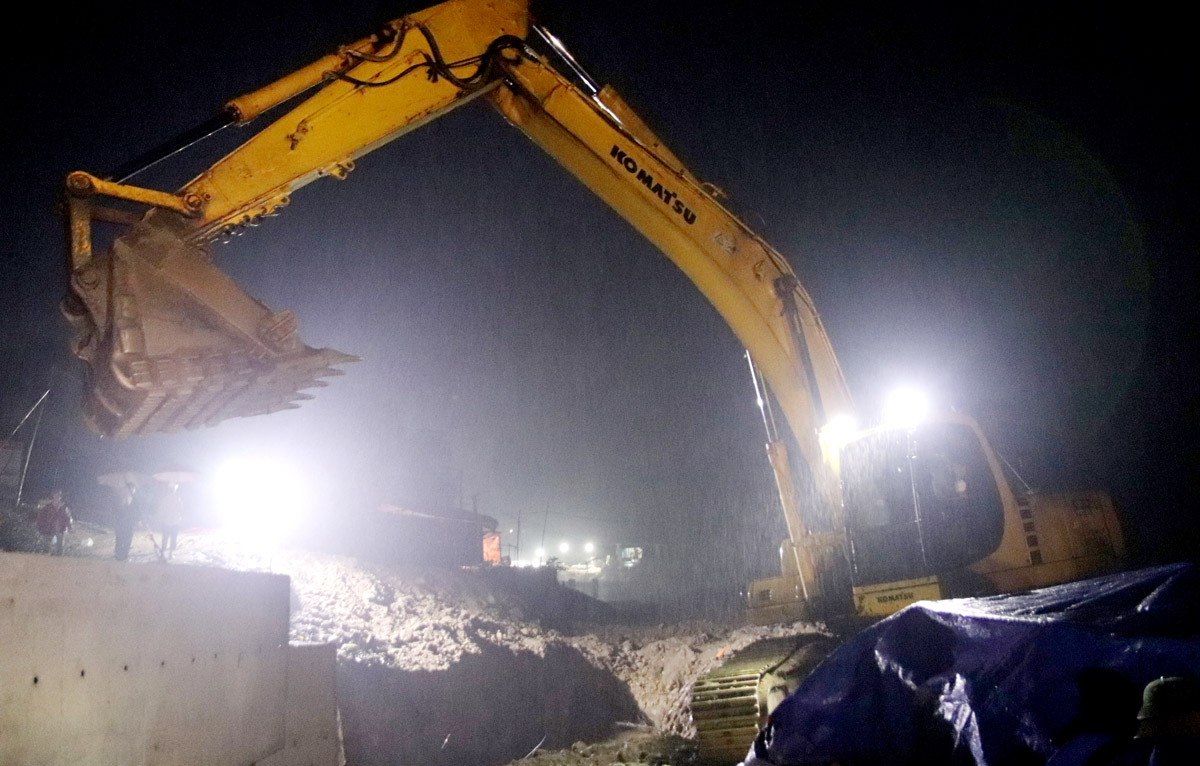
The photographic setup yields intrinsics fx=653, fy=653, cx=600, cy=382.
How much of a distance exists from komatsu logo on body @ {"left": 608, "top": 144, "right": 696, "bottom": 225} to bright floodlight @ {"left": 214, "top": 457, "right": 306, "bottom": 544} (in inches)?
621

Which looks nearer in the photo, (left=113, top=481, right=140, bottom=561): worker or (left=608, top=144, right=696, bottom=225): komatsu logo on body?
(left=608, top=144, right=696, bottom=225): komatsu logo on body

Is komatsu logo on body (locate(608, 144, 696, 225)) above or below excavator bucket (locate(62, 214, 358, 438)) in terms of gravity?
above

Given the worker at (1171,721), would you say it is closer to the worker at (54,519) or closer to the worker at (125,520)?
the worker at (125,520)

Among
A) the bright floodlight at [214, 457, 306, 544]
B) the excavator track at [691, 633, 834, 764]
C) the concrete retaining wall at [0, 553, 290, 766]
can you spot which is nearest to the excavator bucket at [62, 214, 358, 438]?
the concrete retaining wall at [0, 553, 290, 766]

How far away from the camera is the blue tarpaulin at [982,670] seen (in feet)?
8.69

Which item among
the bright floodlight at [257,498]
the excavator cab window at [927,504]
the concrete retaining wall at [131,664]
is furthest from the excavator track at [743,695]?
the bright floodlight at [257,498]

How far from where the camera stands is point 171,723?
4.05 meters

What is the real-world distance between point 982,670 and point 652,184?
6.19m

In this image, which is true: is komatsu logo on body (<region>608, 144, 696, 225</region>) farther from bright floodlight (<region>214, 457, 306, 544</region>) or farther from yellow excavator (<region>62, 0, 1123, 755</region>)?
bright floodlight (<region>214, 457, 306, 544</region>)

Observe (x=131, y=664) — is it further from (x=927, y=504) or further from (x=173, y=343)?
(x=927, y=504)

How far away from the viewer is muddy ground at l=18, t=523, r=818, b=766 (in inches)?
380

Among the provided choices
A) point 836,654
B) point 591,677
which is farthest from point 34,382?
point 836,654

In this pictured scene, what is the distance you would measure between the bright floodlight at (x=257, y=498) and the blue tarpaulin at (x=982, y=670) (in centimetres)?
1840

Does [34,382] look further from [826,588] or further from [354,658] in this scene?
[826,588]
